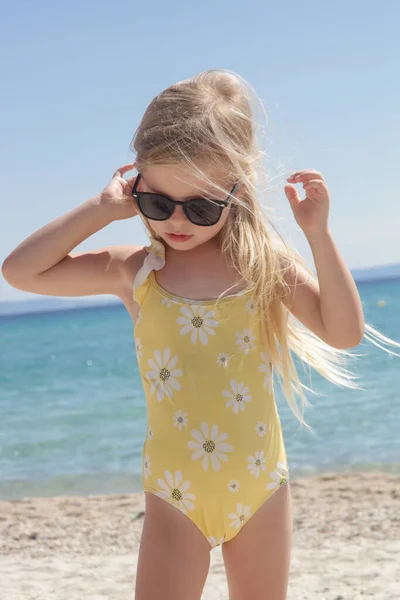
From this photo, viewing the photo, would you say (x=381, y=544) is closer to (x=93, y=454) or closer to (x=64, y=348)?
(x=93, y=454)

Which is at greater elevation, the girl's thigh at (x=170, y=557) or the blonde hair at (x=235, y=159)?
the blonde hair at (x=235, y=159)

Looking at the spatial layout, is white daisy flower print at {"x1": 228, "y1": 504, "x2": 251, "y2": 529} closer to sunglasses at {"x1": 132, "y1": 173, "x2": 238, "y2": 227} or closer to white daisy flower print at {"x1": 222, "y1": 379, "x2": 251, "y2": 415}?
white daisy flower print at {"x1": 222, "y1": 379, "x2": 251, "y2": 415}

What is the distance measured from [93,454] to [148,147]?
28.5 ft

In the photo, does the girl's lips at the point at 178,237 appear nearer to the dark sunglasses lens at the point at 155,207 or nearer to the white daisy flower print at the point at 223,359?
the dark sunglasses lens at the point at 155,207

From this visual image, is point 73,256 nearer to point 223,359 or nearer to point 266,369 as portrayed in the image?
point 223,359

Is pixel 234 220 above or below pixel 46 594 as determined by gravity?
above

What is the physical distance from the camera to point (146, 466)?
268 centimetres

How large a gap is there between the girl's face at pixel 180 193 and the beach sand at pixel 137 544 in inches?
110

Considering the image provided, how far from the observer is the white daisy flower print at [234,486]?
262 cm

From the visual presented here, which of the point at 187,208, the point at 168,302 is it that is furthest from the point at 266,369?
the point at 187,208

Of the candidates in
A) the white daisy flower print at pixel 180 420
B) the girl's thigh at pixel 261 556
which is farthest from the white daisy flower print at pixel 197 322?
the girl's thigh at pixel 261 556

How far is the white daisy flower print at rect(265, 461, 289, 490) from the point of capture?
269cm

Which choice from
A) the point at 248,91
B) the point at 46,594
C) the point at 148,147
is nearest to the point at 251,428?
the point at 148,147

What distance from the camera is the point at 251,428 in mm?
2678
